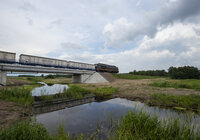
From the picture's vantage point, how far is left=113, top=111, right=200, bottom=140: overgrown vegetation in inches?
163

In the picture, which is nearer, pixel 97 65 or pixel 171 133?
pixel 171 133

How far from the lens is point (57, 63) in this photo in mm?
35219

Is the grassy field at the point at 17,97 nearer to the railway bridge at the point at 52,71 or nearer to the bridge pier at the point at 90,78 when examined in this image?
the railway bridge at the point at 52,71

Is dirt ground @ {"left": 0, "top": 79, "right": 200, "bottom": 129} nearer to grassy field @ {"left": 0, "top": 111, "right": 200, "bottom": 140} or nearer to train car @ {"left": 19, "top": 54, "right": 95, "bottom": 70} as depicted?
grassy field @ {"left": 0, "top": 111, "right": 200, "bottom": 140}

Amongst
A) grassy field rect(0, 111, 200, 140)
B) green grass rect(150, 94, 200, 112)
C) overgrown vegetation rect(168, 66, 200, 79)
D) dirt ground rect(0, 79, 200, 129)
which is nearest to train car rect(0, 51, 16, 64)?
dirt ground rect(0, 79, 200, 129)

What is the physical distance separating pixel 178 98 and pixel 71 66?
34654 millimetres

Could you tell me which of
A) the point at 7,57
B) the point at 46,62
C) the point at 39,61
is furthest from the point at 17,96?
the point at 46,62

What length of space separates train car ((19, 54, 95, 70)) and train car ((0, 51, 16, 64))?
1899mm

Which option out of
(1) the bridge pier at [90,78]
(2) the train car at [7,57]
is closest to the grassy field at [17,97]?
(2) the train car at [7,57]

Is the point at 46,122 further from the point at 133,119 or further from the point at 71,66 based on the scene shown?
the point at 71,66

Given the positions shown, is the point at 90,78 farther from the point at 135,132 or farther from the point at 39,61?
→ the point at 135,132

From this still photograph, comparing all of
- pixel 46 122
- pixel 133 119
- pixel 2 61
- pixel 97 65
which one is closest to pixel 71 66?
pixel 97 65

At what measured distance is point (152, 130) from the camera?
4.74 meters

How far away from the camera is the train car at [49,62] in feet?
87.7
